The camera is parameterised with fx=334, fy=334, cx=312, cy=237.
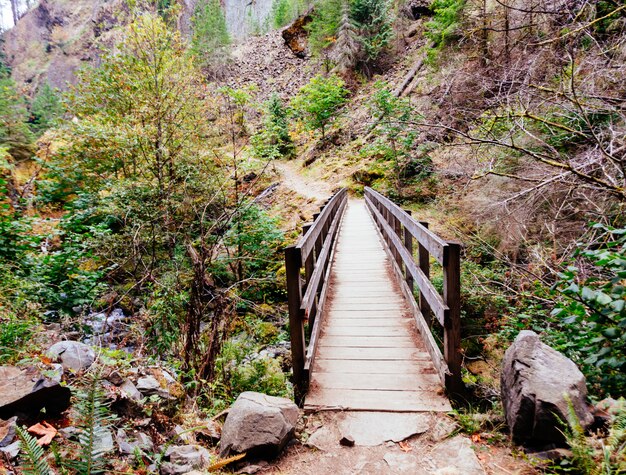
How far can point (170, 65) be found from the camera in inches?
368

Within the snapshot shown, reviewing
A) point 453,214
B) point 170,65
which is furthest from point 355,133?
point 170,65

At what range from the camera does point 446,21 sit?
48.1 feet

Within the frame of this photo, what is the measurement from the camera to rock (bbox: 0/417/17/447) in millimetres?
1927

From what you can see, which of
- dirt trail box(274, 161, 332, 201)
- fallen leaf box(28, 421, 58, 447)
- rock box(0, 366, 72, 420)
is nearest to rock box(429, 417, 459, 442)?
fallen leaf box(28, 421, 58, 447)

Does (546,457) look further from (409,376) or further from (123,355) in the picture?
(123,355)

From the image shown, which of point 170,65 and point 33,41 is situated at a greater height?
point 33,41

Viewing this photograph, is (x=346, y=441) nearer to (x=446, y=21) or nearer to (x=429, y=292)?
(x=429, y=292)

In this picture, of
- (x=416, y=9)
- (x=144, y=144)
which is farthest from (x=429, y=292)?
(x=416, y=9)

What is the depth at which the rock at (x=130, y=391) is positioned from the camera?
273 cm

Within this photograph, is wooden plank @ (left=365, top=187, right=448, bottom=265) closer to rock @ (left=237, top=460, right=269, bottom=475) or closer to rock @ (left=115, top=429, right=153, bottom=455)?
rock @ (left=237, top=460, right=269, bottom=475)

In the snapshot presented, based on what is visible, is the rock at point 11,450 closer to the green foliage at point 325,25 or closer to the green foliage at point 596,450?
the green foliage at point 596,450

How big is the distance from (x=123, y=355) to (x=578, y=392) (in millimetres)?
3910

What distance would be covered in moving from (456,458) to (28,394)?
291 cm

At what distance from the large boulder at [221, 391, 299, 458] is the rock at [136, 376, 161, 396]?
1025 mm
